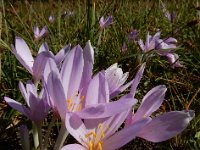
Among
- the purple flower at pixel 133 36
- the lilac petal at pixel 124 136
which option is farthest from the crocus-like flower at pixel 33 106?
the purple flower at pixel 133 36

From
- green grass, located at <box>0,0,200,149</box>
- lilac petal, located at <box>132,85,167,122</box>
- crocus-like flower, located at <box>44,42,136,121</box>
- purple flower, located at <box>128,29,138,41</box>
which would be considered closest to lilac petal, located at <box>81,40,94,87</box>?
crocus-like flower, located at <box>44,42,136,121</box>

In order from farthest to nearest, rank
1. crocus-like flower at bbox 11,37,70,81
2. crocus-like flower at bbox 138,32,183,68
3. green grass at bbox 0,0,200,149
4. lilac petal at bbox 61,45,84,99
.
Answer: crocus-like flower at bbox 138,32,183,68 < green grass at bbox 0,0,200,149 < crocus-like flower at bbox 11,37,70,81 < lilac petal at bbox 61,45,84,99

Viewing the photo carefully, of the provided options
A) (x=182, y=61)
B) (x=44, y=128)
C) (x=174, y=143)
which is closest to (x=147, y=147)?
(x=174, y=143)

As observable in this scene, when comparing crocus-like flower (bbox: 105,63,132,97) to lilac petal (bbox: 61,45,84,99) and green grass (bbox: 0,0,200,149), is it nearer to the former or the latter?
lilac petal (bbox: 61,45,84,99)

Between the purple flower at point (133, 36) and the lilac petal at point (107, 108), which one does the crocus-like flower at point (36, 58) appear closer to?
the lilac petal at point (107, 108)

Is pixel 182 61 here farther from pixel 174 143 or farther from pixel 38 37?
pixel 174 143
